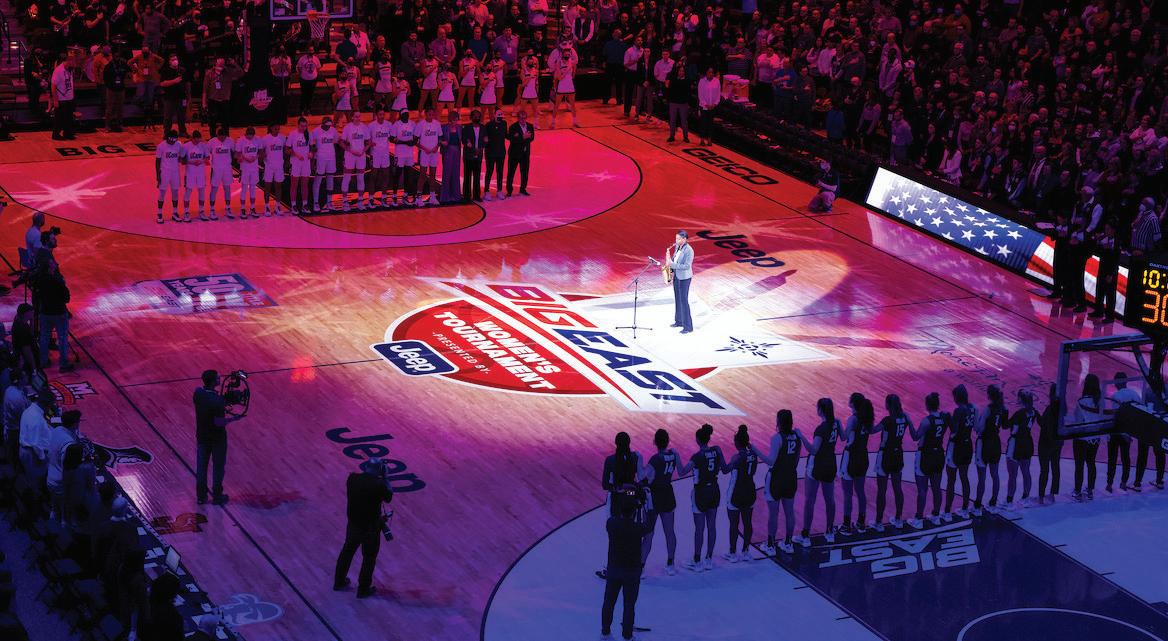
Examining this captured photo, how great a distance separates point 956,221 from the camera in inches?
1109

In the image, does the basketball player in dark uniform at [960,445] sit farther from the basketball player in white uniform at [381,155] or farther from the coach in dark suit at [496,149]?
the basketball player in white uniform at [381,155]

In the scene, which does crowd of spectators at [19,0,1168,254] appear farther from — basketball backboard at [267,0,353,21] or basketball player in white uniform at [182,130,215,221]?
basketball player in white uniform at [182,130,215,221]

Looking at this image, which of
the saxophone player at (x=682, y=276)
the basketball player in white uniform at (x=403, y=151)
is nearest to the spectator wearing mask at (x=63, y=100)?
the basketball player in white uniform at (x=403, y=151)

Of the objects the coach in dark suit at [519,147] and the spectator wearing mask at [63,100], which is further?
the spectator wearing mask at [63,100]

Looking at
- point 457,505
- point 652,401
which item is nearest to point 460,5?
point 652,401

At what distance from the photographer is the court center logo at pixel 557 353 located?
20.6 meters

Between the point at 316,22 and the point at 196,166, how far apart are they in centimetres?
655

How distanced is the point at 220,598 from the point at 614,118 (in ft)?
76.1

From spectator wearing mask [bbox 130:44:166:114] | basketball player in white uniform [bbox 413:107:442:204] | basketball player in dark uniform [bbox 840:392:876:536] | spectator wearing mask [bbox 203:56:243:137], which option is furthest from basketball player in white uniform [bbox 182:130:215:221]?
basketball player in dark uniform [bbox 840:392:876:536]

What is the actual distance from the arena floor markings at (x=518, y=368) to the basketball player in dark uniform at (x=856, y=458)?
2.62ft

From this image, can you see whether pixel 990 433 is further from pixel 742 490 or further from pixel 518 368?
pixel 518 368

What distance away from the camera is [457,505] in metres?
17.0

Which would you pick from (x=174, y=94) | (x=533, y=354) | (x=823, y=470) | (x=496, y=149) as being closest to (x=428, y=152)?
(x=496, y=149)

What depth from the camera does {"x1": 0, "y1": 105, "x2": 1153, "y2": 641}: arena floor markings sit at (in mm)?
15297
